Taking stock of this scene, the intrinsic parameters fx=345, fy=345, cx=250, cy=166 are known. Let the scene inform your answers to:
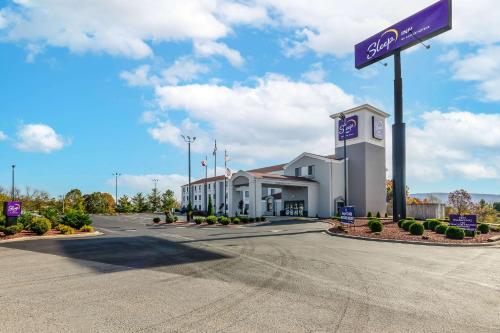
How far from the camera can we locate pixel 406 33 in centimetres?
3266

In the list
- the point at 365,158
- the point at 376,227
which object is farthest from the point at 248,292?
the point at 365,158

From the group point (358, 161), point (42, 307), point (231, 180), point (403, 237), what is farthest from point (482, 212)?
point (42, 307)

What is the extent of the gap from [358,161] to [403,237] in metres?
26.8

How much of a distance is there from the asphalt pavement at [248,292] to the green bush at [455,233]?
18.4 feet

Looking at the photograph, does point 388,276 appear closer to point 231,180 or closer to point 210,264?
point 210,264

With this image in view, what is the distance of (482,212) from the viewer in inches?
2101

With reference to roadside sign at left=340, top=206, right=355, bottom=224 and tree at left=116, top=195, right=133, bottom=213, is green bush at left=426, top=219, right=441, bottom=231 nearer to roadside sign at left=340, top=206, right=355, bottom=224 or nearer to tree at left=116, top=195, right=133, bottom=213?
roadside sign at left=340, top=206, right=355, bottom=224

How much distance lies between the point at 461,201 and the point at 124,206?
2841 inches

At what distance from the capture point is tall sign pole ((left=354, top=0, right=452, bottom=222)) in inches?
1176

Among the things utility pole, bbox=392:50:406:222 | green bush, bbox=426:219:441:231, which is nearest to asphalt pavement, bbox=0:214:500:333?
green bush, bbox=426:219:441:231

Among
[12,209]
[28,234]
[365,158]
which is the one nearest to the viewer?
[28,234]

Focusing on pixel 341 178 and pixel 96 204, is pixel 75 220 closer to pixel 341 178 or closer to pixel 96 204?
pixel 341 178

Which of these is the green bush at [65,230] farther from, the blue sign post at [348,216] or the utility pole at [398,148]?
the utility pole at [398,148]

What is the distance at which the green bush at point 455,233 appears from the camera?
63.1 ft
